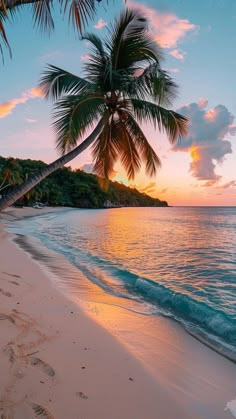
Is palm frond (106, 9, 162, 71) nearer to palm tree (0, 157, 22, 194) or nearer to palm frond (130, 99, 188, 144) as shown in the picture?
palm frond (130, 99, 188, 144)

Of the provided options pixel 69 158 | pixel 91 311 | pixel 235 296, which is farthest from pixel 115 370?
pixel 235 296

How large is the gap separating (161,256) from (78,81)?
812cm

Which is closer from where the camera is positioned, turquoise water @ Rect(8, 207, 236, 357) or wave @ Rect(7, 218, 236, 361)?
wave @ Rect(7, 218, 236, 361)

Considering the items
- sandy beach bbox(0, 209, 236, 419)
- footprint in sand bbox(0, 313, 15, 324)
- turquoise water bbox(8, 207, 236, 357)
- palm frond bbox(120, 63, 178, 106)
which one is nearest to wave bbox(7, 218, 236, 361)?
turquoise water bbox(8, 207, 236, 357)

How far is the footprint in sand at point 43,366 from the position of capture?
295 cm

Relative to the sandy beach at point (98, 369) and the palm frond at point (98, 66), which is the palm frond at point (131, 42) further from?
the sandy beach at point (98, 369)

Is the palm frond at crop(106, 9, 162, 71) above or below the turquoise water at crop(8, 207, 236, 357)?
above

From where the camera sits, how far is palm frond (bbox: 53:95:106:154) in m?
6.39

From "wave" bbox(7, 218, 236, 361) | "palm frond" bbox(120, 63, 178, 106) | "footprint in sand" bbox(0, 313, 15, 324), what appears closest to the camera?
"footprint in sand" bbox(0, 313, 15, 324)

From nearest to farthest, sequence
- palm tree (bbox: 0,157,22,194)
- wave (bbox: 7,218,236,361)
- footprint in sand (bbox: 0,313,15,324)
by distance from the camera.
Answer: palm tree (bbox: 0,157,22,194) → footprint in sand (bbox: 0,313,15,324) → wave (bbox: 7,218,236,361)

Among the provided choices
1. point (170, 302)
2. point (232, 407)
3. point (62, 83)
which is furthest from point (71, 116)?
point (232, 407)

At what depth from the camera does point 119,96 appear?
23.5ft

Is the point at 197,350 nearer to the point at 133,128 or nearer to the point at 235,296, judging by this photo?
the point at 235,296

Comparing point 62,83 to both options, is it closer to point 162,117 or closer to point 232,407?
point 162,117
